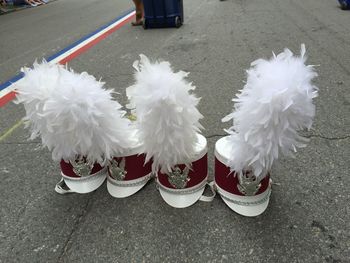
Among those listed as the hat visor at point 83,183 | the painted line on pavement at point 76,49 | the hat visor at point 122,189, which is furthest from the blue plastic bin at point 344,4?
the hat visor at point 83,183

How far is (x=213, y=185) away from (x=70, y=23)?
7534mm

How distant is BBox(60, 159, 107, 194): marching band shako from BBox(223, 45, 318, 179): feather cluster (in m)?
0.86

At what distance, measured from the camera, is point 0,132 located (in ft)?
9.86

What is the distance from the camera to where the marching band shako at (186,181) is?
1757 millimetres

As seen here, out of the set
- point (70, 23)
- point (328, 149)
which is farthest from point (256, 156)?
point (70, 23)

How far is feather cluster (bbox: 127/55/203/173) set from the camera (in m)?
1.45

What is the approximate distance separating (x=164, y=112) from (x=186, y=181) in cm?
50

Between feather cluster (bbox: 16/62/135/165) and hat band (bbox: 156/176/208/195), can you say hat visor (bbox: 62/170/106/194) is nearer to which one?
feather cluster (bbox: 16/62/135/165)

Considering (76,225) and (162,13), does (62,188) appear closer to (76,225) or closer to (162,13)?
(76,225)

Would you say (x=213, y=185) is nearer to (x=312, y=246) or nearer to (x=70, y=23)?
(x=312, y=246)

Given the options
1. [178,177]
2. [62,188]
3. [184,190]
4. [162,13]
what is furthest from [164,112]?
[162,13]

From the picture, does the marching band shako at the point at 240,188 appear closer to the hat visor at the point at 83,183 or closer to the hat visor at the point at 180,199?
the hat visor at the point at 180,199

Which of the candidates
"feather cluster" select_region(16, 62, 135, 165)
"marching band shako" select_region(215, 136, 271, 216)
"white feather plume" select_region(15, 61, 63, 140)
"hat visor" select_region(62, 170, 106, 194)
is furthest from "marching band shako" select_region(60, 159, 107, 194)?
"marching band shako" select_region(215, 136, 271, 216)

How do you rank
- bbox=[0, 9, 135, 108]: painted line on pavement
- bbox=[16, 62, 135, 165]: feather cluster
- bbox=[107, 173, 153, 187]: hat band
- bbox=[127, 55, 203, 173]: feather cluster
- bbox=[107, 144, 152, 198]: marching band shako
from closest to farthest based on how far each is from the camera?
bbox=[127, 55, 203, 173]: feather cluster < bbox=[16, 62, 135, 165]: feather cluster < bbox=[107, 144, 152, 198]: marching band shako < bbox=[107, 173, 153, 187]: hat band < bbox=[0, 9, 135, 108]: painted line on pavement
